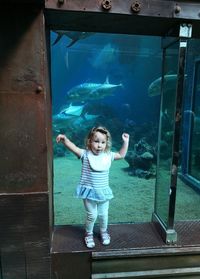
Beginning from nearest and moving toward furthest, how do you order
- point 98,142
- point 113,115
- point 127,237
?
point 98,142
point 127,237
point 113,115

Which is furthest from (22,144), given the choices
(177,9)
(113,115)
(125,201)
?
(113,115)

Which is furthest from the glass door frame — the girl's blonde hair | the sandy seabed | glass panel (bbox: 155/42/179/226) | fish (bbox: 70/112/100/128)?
fish (bbox: 70/112/100/128)

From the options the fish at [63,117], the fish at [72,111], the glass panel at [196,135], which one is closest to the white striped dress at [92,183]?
the glass panel at [196,135]

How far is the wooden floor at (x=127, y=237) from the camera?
2367 millimetres

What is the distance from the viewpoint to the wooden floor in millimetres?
2367

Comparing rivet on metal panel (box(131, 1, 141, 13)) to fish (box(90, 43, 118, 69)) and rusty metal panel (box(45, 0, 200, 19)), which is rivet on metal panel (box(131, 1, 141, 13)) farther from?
fish (box(90, 43, 118, 69))

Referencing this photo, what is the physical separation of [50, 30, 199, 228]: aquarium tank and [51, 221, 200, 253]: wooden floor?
80 cm

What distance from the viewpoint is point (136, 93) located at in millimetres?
28406

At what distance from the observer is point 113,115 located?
1445 centimetres

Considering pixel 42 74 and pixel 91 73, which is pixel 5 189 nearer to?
pixel 42 74

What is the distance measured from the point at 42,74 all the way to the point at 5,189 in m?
0.92

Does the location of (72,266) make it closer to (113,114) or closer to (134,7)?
(134,7)

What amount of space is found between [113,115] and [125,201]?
405 inches

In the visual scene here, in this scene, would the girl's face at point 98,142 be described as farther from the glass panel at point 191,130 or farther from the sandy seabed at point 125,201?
the glass panel at point 191,130
